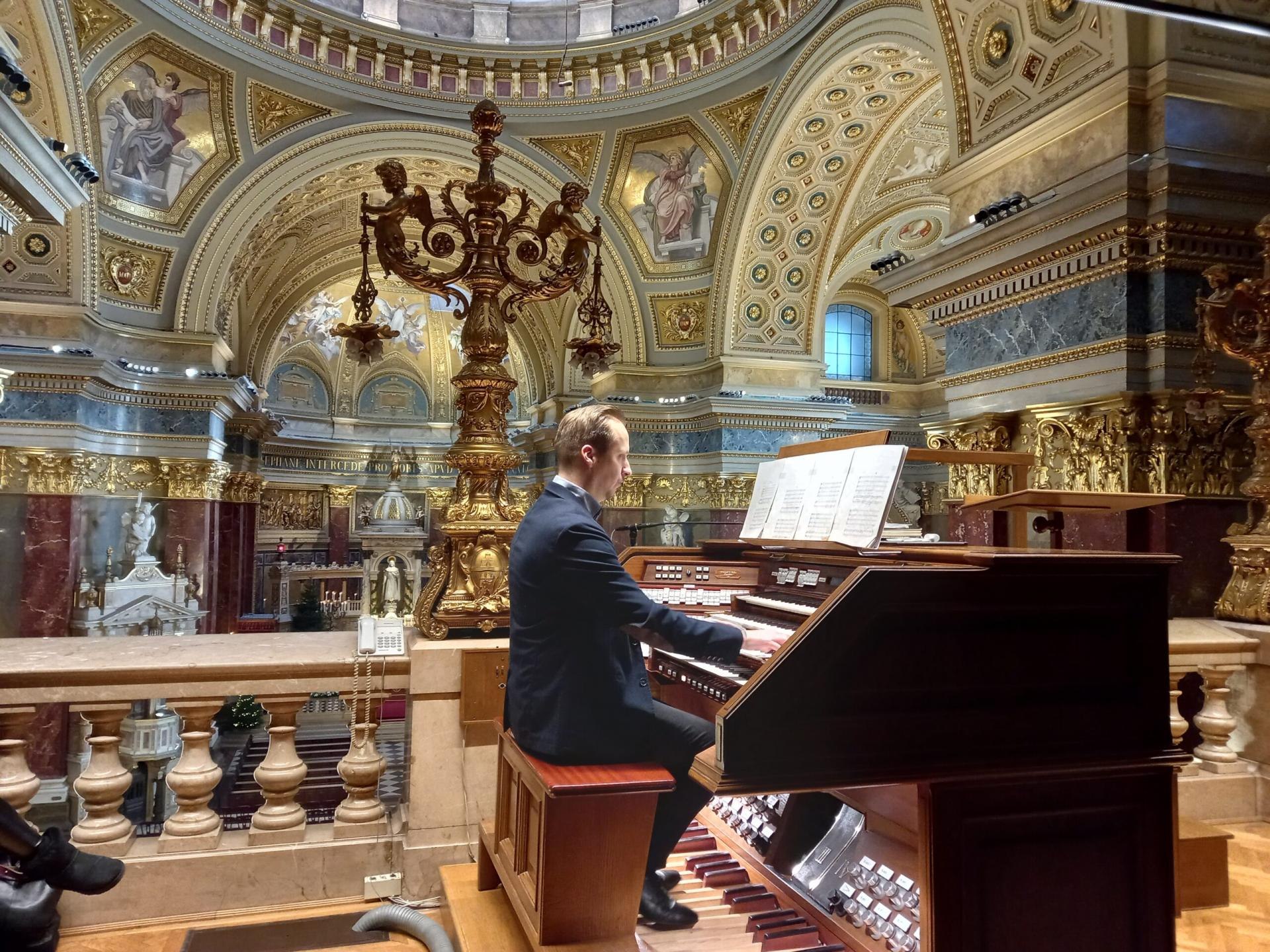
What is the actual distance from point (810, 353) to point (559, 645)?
12.3 meters

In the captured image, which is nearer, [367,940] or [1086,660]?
[1086,660]

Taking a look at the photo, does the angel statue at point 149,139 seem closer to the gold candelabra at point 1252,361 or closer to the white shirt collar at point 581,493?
the white shirt collar at point 581,493

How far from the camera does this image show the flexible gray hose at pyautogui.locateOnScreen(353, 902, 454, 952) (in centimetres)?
292

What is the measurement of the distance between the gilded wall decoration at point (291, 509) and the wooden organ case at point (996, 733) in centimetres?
2334

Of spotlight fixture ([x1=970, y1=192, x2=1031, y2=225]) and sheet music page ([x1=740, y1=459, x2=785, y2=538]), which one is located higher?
spotlight fixture ([x1=970, y1=192, x2=1031, y2=225])

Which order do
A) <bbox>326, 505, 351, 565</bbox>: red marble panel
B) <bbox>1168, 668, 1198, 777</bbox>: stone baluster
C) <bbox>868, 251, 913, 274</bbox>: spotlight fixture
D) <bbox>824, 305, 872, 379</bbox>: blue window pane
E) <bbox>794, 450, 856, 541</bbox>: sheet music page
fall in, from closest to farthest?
<bbox>794, 450, 856, 541</bbox>: sheet music page → <bbox>1168, 668, 1198, 777</bbox>: stone baluster → <bbox>868, 251, 913, 274</bbox>: spotlight fixture → <bbox>824, 305, 872, 379</bbox>: blue window pane → <bbox>326, 505, 351, 565</bbox>: red marble panel

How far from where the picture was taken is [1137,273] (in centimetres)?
520

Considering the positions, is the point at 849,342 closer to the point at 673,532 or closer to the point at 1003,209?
the point at 673,532

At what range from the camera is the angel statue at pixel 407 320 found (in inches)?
939

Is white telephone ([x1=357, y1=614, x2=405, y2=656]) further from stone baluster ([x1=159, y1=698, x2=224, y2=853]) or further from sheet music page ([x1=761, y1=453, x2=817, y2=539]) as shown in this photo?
sheet music page ([x1=761, y1=453, x2=817, y2=539])

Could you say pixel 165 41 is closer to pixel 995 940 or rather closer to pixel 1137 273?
pixel 1137 273

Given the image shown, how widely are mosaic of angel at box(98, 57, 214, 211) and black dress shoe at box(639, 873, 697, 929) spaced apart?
12.8 m

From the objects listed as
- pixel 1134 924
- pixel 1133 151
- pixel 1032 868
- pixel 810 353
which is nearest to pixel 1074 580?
pixel 1032 868

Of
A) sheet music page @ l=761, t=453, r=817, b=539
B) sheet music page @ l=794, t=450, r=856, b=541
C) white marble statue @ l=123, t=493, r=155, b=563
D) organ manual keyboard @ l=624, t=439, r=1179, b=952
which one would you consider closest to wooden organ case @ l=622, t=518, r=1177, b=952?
organ manual keyboard @ l=624, t=439, r=1179, b=952
